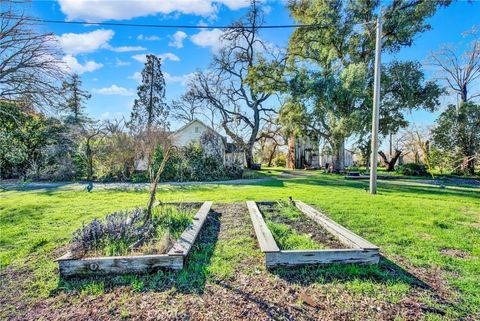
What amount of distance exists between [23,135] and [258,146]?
845 inches

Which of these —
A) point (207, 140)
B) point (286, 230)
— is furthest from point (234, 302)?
point (207, 140)

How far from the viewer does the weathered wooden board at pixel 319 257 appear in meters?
2.92

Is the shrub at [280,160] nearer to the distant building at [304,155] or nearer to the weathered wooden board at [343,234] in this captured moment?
the distant building at [304,155]

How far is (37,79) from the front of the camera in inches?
379

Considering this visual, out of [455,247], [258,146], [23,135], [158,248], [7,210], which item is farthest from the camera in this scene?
[258,146]

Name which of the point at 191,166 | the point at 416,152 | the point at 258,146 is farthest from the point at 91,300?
the point at 258,146

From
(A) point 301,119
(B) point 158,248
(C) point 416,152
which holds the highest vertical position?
(A) point 301,119

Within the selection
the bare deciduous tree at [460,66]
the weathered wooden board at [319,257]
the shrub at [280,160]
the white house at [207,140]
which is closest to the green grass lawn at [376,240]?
the weathered wooden board at [319,257]

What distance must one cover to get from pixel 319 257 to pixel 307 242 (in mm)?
574

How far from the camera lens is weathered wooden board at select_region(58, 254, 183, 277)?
2.78 m

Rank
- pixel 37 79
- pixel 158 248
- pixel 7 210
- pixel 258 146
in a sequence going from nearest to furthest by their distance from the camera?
pixel 158 248 → pixel 7 210 → pixel 37 79 → pixel 258 146

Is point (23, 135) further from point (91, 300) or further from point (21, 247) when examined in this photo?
point (91, 300)

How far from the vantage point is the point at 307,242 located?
3545 millimetres

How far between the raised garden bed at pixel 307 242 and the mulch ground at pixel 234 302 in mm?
199
